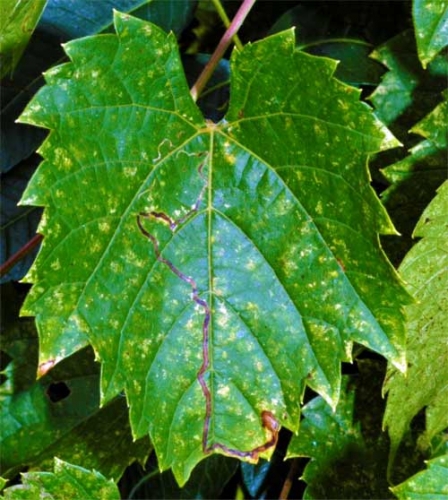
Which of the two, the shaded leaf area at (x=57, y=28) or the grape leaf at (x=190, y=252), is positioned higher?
the shaded leaf area at (x=57, y=28)

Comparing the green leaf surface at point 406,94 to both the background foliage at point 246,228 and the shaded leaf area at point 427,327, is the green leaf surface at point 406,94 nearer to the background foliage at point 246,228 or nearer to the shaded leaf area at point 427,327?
the background foliage at point 246,228

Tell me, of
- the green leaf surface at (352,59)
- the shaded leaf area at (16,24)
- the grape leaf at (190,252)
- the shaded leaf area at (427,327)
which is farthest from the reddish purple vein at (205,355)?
the green leaf surface at (352,59)

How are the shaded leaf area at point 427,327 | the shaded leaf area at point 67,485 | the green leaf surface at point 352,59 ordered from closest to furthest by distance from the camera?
the shaded leaf area at point 427,327 → the shaded leaf area at point 67,485 → the green leaf surface at point 352,59

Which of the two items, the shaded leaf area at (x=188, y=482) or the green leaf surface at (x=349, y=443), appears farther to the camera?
the shaded leaf area at (x=188, y=482)

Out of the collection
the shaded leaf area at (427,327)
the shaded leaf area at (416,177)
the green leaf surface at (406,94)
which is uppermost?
the green leaf surface at (406,94)

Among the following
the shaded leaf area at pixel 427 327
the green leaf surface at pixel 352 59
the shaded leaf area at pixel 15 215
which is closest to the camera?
the shaded leaf area at pixel 427 327
